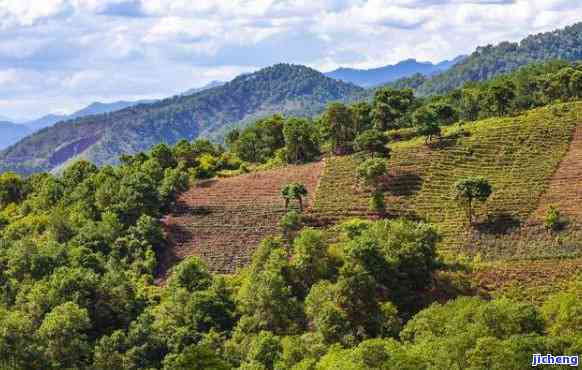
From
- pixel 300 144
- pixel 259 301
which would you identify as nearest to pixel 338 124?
pixel 300 144

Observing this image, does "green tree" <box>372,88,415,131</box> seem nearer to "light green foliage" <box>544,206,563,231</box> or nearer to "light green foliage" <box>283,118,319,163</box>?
"light green foliage" <box>283,118,319,163</box>

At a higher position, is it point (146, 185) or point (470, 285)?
point (146, 185)

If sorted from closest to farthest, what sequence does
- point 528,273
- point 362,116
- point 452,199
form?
point 528,273, point 452,199, point 362,116

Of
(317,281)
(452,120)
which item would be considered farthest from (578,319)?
(452,120)

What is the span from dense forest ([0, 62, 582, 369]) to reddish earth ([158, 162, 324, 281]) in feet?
8.79

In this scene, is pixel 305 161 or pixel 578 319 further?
pixel 305 161

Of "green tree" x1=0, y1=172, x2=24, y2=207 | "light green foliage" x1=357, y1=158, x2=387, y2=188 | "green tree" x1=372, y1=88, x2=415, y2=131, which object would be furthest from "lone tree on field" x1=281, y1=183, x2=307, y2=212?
"green tree" x1=0, y1=172, x2=24, y2=207

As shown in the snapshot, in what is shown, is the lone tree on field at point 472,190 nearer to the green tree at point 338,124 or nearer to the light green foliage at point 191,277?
the light green foliage at point 191,277

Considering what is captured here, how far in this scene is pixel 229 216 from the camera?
278 ft

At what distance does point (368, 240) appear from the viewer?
60500 millimetres

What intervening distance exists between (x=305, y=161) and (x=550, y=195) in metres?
38.1

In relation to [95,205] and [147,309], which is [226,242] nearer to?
[147,309]

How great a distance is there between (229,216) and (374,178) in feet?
63.8

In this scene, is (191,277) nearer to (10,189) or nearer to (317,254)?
(317,254)
